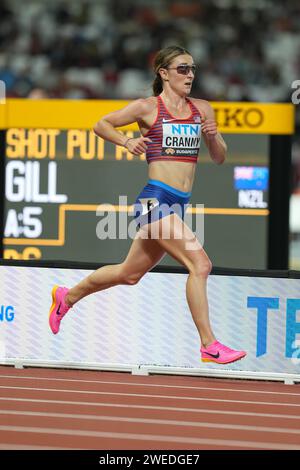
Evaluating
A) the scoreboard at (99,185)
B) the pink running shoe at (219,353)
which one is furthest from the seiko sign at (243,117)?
the pink running shoe at (219,353)

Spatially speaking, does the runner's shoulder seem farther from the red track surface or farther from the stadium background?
the stadium background

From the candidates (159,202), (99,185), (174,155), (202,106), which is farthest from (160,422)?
(99,185)

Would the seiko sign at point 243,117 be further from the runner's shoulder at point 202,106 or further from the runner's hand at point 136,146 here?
the runner's hand at point 136,146

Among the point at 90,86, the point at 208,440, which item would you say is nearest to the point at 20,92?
the point at 90,86

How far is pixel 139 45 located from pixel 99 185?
370 inches

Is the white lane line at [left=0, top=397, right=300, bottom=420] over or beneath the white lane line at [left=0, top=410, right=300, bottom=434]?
over

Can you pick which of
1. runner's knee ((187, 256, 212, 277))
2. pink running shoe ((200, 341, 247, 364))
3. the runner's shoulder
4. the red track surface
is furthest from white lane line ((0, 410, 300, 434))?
the runner's shoulder

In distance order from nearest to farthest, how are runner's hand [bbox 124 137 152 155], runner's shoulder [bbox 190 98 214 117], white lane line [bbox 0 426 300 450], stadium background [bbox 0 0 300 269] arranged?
1. white lane line [bbox 0 426 300 450]
2. runner's hand [bbox 124 137 152 155]
3. runner's shoulder [bbox 190 98 214 117]
4. stadium background [bbox 0 0 300 269]

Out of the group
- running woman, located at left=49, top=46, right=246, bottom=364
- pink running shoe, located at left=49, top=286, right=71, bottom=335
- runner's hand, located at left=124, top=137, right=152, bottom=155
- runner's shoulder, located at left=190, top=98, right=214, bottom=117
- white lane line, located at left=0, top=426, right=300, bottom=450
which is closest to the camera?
white lane line, located at left=0, top=426, right=300, bottom=450

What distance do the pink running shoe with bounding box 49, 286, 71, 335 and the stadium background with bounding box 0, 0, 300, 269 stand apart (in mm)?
9448

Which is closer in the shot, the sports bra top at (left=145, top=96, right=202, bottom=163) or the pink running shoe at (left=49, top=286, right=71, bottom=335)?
the sports bra top at (left=145, top=96, right=202, bottom=163)

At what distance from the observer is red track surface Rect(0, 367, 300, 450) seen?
7.31 metres

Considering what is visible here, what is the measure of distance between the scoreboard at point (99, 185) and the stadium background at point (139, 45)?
264 inches

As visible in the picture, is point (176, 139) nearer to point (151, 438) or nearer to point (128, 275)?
point (128, 275)
